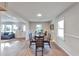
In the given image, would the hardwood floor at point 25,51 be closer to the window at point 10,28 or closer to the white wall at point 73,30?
the white wall at point 73,30

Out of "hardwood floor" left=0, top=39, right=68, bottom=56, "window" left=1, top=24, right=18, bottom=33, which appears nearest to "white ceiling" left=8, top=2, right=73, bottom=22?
"hardwood floor" left=0, top=39, right=68, bottom=56

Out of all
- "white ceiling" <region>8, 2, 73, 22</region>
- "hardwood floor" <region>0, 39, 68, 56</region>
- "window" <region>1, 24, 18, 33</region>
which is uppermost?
"white ceiling" <region>8, 2, 73, 22</region>

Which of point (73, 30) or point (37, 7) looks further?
point (37, 7)

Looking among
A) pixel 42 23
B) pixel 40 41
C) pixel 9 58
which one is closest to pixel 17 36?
pixel 42 23

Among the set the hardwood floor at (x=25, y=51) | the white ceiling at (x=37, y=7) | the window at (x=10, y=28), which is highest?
the white ceiling at (x=37, y=7)

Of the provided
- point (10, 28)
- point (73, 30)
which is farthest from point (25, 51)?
point (10, 28)

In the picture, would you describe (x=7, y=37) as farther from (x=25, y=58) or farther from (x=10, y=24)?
(x=25, y=58)

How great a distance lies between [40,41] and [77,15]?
2.23m

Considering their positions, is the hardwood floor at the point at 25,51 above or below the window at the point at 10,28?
below

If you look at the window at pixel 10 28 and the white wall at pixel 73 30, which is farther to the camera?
the window at pixel 10 28

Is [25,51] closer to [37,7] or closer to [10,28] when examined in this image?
[37,7]

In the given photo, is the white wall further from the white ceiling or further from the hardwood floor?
the hardwood floor

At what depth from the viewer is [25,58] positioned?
1.17 metres

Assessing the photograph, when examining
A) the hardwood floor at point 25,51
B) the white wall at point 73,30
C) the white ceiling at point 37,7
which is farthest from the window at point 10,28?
the white wall at point 73,30
